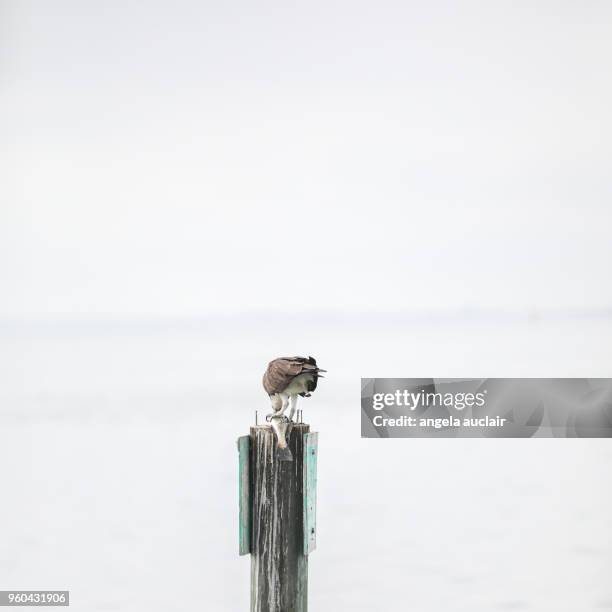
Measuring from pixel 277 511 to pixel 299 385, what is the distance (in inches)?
14.9

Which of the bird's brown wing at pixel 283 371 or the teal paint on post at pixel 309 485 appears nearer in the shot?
the teal paint on post at pixel 309 485

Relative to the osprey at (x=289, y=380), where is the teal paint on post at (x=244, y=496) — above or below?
below

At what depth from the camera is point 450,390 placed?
9984mm

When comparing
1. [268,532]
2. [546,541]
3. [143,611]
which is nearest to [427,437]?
[546,541]

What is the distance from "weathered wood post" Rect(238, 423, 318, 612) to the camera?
3.41m

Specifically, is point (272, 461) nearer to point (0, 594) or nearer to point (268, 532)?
point (268, 532)

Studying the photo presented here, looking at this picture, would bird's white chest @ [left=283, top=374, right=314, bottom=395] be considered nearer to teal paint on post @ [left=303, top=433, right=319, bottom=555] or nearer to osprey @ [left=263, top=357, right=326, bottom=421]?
osprey @ [left=263, top=357, right=326, bottom=421]

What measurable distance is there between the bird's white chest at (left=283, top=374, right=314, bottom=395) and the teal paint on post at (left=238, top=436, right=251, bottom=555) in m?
0.21

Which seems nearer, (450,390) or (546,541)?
(546,541)

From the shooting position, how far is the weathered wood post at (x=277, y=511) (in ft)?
11.2

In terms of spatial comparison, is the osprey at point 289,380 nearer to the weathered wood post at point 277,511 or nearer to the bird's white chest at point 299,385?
the bird's white chest at point 299,385

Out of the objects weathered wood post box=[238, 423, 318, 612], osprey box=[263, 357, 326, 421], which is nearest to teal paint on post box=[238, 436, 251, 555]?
weathered wood post box=[238, 423, 318, 612]

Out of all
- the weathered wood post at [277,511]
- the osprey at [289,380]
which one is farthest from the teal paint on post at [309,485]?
the osprey at [289,380]

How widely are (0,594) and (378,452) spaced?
314 centimetres
